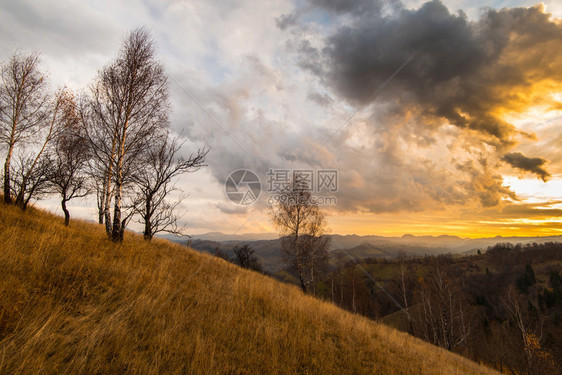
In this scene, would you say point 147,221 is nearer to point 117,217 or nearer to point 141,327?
point 117,217

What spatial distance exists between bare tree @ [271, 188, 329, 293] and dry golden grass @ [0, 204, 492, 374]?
1158 centimetres

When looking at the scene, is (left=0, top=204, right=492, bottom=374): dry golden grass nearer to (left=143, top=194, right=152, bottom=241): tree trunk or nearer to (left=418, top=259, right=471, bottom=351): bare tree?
(left=143, top=194, right=152, bottom=241): tree trunk

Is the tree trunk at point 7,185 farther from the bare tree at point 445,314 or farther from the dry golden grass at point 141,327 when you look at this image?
the bare tree at point 445,314

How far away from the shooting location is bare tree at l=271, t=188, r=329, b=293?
59.6 feet

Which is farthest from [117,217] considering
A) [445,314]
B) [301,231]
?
[445,314]

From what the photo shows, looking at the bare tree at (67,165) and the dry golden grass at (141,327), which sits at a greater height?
the bare tree at (67,165)

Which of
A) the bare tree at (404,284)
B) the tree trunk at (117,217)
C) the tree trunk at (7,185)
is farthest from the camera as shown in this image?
the bare tree at (404,284)

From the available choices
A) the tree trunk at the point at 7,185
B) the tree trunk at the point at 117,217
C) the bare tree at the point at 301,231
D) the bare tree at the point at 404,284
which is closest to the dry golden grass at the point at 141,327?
the tree trunk at the point at 117,217

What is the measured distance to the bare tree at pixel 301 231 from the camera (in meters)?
18.2

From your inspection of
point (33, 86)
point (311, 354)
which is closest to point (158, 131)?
point (33, 86)

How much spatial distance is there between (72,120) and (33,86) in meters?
2.08

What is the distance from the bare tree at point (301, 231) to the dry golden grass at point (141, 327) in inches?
456

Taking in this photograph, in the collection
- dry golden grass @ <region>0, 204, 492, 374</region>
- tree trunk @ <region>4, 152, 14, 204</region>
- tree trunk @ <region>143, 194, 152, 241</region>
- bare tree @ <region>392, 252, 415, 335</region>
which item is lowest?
bare tree @ <region>392, 252, 415, 335</region>

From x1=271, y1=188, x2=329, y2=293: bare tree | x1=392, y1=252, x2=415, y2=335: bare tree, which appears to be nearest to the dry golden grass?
x1=271, y1=188, x2=329, y2=293: bare tree
